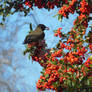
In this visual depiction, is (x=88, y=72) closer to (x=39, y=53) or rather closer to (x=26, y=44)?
(x=39, y=53)

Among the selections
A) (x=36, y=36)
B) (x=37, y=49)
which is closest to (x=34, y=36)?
(x=36, y=36)

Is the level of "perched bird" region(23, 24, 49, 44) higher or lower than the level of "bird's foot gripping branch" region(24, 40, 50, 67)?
higher

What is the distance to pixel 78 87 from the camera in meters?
3.74

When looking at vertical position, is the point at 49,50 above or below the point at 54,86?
above

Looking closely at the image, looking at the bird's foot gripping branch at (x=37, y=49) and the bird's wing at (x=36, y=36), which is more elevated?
the bird's wing at (x=36, y=36)

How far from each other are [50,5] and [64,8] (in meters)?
0.81

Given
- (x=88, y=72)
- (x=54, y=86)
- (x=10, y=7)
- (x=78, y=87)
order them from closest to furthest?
(x=78, y=87), (x=88, y=72), (x=54, y=86), (x=10, y=7)

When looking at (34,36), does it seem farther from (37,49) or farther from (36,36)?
(37,49)

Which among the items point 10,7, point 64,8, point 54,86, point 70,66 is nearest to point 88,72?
point 70,66

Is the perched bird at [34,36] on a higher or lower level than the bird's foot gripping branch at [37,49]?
higher

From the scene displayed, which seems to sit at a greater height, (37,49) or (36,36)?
(36,36)

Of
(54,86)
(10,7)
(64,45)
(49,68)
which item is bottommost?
(54,86)

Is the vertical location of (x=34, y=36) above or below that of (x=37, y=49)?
above


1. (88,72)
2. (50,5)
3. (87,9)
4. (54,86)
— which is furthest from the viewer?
(50,5)
